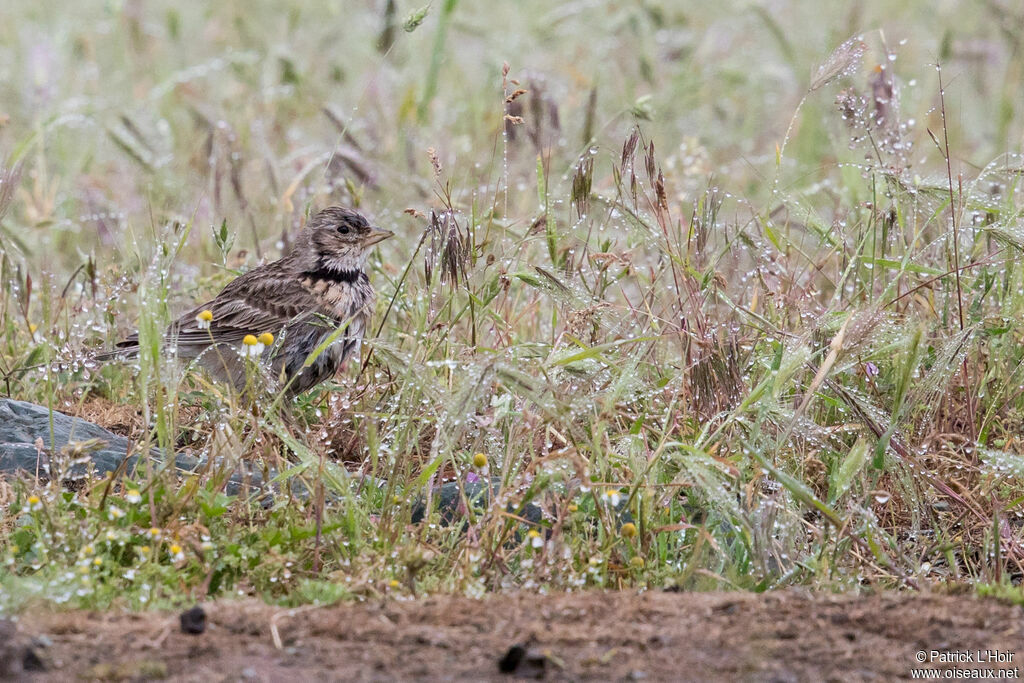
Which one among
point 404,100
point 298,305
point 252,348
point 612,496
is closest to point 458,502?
point 612,496

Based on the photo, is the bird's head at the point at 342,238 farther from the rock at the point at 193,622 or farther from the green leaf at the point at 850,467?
the rock at the point at 193,622

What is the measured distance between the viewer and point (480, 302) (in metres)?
3.98

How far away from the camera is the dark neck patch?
5.29 meters

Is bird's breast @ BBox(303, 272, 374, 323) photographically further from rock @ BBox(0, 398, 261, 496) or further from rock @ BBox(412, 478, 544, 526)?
rock @ BBox(412, 478, 544, 526)

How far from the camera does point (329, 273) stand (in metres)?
5.30

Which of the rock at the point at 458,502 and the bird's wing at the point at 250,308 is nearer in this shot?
the rock at the point at 458,502

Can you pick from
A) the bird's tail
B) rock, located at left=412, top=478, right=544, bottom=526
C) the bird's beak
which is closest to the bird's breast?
the bird's beak

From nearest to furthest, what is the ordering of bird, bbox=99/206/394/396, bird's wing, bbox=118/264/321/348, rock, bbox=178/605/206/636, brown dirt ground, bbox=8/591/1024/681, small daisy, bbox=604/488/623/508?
1. brown dirt ground, bbox=8/591/1024/681
2. rock, bbox=178/605/206/636
3. small daisy, bbox=604/488/623/508
4. bird, bbox=99/206/394/396
5. bird's wing, bbox=118/264/321/348

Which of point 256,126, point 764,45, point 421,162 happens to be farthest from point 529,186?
point 764,45

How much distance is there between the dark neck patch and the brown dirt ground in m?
2.38

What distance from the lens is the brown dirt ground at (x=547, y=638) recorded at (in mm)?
2695

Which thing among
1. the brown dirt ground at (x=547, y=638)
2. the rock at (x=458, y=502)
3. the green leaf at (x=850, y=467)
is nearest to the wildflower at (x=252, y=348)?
the rock at (x=458, y=502)

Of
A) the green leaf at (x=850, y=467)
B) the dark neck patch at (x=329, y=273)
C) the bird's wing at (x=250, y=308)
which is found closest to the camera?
the green leaf at (x=850, y=467)

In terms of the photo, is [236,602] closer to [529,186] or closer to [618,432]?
[618,432]
